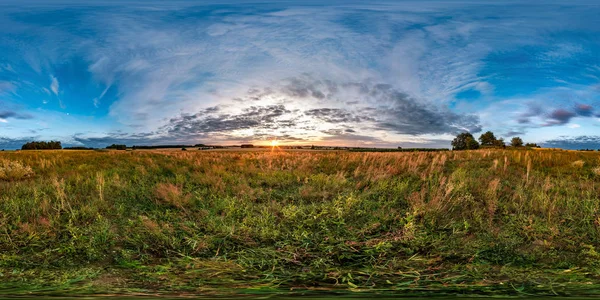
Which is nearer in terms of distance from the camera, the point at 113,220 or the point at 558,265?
the point at 558,265

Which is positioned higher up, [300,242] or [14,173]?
[14,173]

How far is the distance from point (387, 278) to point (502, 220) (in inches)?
129

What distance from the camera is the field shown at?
3277mm

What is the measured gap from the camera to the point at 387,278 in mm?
3348

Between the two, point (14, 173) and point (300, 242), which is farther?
point (14, 173)

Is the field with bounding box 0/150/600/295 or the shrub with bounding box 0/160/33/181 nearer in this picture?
the field with bounding box 0/150/600/295

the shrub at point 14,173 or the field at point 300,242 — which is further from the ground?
the shrub at point 14,173

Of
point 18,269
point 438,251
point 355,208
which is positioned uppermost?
point 355,208

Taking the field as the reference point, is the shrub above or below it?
above

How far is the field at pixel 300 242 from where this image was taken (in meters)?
3.28

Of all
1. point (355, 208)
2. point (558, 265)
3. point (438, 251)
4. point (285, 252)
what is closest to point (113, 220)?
point (285, 252)

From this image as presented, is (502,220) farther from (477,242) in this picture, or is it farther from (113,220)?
(113,220)

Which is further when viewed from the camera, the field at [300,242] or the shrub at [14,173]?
the shrub at [14,173]

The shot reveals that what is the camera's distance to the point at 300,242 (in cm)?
438
